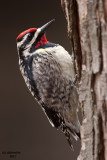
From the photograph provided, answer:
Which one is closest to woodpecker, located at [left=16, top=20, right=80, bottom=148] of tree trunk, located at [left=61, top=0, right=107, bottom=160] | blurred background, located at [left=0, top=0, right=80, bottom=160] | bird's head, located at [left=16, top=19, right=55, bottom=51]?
bird's head, located at [left=16, top=19, right=55, bottom=51]

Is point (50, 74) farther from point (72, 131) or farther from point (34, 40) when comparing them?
point (72, 131)

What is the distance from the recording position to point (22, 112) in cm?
365

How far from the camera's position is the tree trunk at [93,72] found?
1.26m

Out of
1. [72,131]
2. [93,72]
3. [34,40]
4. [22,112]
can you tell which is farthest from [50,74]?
[22,112]

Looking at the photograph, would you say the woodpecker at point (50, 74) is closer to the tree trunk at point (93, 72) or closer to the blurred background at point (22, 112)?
the tree trunk at point (93, 72)

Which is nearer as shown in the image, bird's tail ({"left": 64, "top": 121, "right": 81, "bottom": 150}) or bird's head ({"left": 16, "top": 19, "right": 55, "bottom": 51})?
bird's head ({"left": 16, "top": 19, "right": 55, "bottom": 51})

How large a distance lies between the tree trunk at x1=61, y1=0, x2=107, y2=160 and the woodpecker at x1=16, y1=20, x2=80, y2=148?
0.68 m

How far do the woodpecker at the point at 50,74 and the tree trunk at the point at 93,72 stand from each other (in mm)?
682

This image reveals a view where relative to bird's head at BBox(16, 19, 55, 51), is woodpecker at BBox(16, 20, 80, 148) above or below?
below

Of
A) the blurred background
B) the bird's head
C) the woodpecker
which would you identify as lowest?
the blurred background

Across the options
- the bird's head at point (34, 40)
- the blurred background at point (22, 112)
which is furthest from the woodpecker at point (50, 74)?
the blurred background at point (22, 112)

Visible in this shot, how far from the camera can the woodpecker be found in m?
2.11

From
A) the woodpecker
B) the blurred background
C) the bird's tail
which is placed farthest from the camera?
the blurred background

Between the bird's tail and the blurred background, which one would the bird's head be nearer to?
the bird's tail
